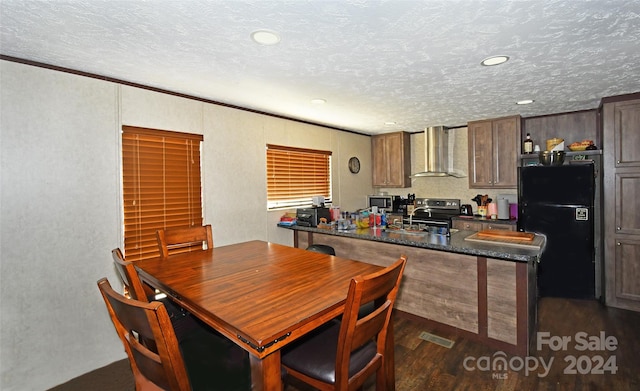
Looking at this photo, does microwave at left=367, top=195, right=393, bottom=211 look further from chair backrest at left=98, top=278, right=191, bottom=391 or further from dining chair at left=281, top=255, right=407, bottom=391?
chair backrest at left=98, top=278, right=191, bottom=391

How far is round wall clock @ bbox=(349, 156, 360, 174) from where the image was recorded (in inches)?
200

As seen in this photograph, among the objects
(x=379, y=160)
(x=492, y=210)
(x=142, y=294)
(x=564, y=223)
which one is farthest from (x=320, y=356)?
(x=379, y=160)

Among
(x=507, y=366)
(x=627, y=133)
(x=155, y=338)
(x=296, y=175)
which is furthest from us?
(x=296, y=175)

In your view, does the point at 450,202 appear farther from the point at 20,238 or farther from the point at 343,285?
the point at 20,238

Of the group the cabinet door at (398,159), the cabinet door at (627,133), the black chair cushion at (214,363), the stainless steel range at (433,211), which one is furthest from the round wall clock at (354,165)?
the black chair cushion at (214,363)

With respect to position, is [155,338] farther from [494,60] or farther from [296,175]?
[296,175]

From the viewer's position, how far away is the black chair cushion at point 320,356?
133cm

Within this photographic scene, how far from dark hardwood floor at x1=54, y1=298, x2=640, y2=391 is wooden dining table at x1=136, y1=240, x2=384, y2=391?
92 centimetres

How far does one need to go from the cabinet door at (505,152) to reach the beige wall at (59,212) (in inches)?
161

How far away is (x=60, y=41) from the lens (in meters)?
1.87

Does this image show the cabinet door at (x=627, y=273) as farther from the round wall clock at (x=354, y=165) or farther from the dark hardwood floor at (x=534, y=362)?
the round wall clock at (x=354, y=165)

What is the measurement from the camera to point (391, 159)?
17.3ft

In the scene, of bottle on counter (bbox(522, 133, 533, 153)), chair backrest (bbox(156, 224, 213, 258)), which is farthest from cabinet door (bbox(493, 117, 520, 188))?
chair backrest (bbox(156, 224, 213, 258))

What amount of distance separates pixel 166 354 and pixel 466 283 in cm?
236
